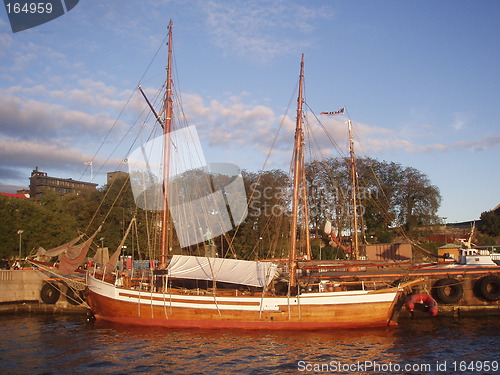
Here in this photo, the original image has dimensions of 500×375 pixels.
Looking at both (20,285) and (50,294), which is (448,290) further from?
(20,285)

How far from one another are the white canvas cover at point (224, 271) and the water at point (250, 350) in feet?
10.3

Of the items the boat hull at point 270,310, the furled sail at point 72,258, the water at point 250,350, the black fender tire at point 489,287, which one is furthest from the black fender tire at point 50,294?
the black fender tire at point 489,287

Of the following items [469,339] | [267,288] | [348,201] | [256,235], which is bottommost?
[469,339]

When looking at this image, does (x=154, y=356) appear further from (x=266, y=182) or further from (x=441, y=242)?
(x=441, y=242)

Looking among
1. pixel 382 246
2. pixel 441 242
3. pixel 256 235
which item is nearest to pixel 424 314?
pixel 382 246

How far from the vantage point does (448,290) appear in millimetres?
32406

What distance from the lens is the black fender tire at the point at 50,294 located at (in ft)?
119

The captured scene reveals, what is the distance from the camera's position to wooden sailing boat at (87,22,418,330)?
27.0 metres

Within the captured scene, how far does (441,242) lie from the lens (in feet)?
215

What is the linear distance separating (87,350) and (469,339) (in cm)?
1982

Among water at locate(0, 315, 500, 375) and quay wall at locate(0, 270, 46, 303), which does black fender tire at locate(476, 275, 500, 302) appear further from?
quay wall at locate(0, 270, 46, 303)

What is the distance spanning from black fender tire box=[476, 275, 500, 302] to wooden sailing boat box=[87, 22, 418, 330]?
805 centimetres

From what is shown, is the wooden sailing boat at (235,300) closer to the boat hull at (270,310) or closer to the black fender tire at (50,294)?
the boat hull at (270,310)

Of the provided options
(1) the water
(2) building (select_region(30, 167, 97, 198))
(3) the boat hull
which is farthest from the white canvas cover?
(2) building (select_region(30, 167, 97, 198))
